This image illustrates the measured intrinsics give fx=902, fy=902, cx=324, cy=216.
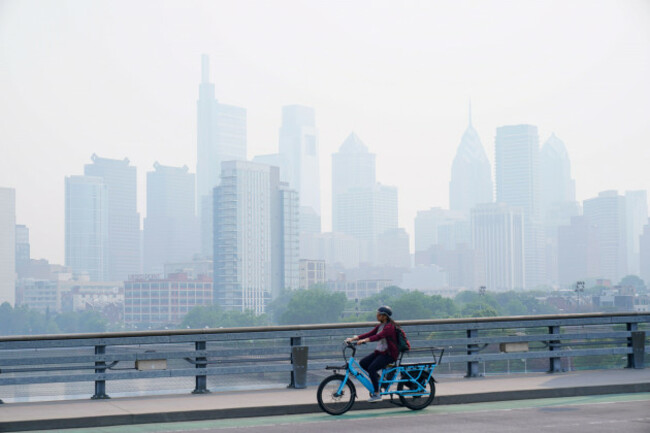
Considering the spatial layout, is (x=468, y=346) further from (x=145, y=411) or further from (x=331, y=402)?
(x=145, y=411)

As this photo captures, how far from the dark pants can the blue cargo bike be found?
10cm

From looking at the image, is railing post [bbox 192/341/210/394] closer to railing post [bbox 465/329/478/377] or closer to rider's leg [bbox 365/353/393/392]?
rider's leg [bbox 365/353/393/392]

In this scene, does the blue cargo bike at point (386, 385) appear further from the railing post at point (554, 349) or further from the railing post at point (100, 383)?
the railing post at point (554, 349)

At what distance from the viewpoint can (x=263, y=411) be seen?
14766 mm

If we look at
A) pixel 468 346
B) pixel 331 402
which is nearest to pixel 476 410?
pixel 331 402

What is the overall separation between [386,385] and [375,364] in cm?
47

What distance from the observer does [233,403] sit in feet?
50.6

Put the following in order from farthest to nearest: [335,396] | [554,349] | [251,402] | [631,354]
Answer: [631,354] < [554,349] < [251,402] < [335,396]

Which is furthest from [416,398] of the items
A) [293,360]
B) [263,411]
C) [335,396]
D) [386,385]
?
[293,360]

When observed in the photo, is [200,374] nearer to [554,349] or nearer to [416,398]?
[416,398]

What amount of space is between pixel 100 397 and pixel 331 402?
15.0 ft

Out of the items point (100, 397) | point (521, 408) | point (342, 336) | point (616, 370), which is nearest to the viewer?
point (521, 408)

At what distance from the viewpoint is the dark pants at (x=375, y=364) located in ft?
48.1

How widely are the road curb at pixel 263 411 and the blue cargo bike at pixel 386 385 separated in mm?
592
